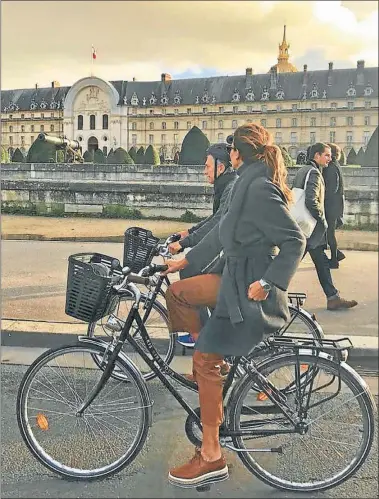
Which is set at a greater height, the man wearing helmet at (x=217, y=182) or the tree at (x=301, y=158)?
the tree at (x=301, y=158)

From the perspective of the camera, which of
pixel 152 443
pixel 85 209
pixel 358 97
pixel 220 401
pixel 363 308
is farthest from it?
pixel 85 209

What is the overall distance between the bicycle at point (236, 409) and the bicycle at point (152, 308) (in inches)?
5.3

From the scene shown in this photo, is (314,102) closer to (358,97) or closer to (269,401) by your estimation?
(358,97)

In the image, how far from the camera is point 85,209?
481 cm

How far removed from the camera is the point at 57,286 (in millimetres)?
4684

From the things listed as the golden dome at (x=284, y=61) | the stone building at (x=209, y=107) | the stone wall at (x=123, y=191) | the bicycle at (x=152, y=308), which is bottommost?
the bicycle at (x=152, y=308)

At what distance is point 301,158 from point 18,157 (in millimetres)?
1383

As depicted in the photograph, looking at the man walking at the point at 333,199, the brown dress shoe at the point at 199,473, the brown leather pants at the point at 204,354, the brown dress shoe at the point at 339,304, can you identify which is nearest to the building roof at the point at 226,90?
the man walking at the point at 333,199

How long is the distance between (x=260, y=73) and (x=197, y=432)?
1.56 meters

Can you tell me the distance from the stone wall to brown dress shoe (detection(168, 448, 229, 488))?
4.11 feet

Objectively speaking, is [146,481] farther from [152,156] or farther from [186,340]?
[152,156]

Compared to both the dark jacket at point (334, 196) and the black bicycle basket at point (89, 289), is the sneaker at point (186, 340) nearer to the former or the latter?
the black bicycle basket at point (89, 289)

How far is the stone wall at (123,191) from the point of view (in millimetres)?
2949

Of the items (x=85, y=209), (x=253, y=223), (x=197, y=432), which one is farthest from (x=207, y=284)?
(x=85, y=209)
